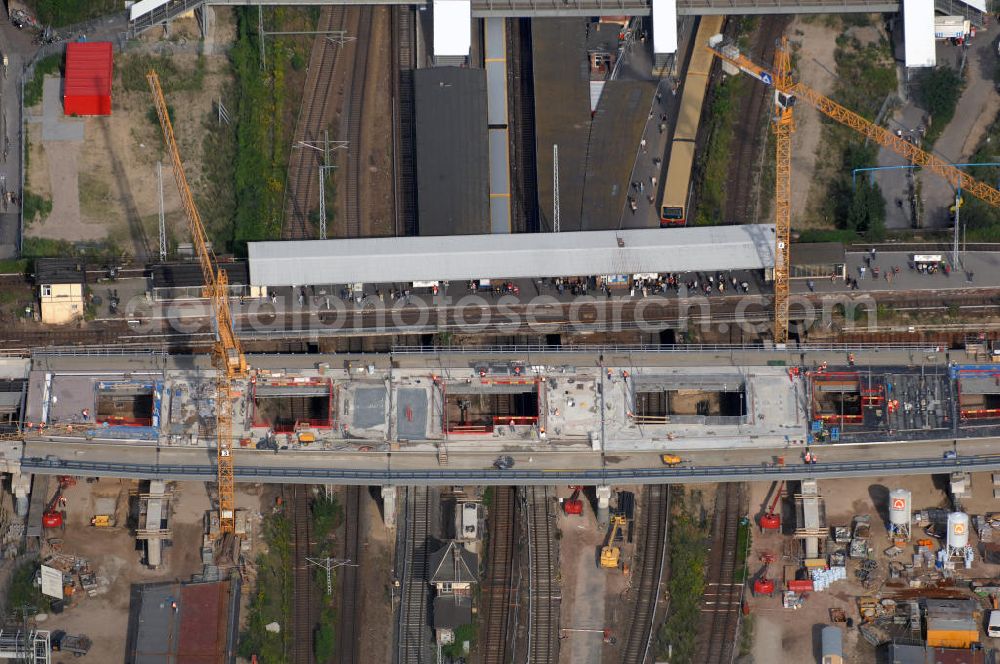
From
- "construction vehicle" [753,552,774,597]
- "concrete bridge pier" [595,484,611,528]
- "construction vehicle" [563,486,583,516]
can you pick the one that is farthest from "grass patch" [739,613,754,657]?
"construction vehicle" [563,486,583,516]

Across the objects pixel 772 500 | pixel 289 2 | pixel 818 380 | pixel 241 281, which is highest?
pixel 289 2

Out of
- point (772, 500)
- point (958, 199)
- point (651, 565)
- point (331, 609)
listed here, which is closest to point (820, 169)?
point (958, 199)

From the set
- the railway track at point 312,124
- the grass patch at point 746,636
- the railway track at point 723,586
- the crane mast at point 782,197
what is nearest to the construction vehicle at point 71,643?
the railway track at point 312,124

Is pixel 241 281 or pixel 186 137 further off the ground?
pixel 186 137

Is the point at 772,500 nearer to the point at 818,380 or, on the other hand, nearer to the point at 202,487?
the point at 818,380

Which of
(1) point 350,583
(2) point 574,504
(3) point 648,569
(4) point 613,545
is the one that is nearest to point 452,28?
(2) point 574,504

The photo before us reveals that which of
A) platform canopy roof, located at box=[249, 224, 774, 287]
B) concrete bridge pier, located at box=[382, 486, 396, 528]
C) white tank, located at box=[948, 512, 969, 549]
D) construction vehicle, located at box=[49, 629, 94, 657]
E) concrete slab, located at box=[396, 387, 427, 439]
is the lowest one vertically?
construction vehicle, located at box=[49, 629, 94, 657]

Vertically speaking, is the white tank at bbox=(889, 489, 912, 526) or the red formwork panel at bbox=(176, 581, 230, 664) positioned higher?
the white tank at bbox=(889, 489, 912, 526)

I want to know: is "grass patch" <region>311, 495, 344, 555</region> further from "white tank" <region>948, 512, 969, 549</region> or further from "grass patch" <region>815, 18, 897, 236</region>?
"white tank" <region>948, 512, 969, 549</region>
